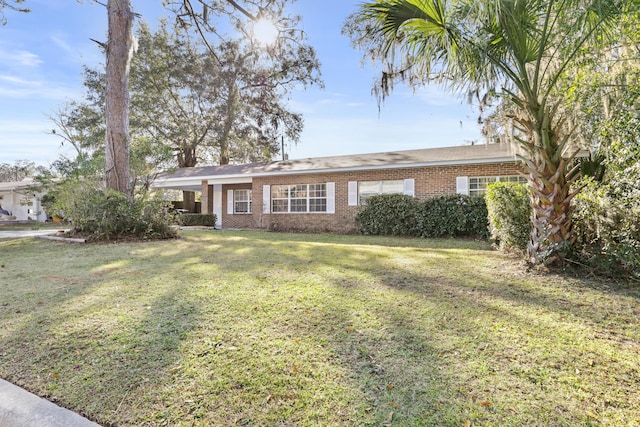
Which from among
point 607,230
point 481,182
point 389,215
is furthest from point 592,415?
point 481,182

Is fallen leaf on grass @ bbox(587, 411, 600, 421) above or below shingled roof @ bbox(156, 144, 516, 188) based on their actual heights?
below

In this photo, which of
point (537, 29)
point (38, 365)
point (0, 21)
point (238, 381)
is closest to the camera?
point (238, 381)

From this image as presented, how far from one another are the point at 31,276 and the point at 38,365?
334cm

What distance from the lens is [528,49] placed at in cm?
484

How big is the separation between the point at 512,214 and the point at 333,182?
346 inches

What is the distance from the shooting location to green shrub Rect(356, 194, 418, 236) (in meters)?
11.4

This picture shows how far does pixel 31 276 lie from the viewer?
4.92 metres

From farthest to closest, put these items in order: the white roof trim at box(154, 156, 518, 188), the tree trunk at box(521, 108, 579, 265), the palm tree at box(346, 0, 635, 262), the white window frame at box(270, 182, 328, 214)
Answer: the white window frame at box(270, 182, 328, 214), the white roof trim at box(154, 156, 518, 188), the tree trunk at box(521, 108, 579, 265), the palm tree at box(346, 0, 635, 262)

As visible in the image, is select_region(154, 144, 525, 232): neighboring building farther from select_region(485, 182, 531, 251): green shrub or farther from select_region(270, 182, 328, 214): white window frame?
select_region(485, 182, 531, 251): green shrub

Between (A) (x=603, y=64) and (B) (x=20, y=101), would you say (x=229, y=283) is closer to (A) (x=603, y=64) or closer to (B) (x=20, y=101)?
(A) (x=603, y=64)

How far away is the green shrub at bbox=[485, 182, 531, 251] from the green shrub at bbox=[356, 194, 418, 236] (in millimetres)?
4601

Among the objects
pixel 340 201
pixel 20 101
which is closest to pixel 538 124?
pixel 340 201

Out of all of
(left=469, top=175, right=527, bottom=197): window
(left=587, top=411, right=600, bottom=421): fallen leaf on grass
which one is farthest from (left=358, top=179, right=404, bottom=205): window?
(left=587, top=411, right=600, bottom=421): fallen leaf on grass

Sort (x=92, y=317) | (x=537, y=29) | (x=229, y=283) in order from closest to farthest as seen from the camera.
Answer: (x=92, y=317), (x=229, y=283), (x=537, y=29)
